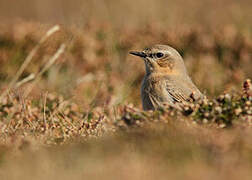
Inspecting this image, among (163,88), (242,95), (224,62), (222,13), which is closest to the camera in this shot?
(242,95)

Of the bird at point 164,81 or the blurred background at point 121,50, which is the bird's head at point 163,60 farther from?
the blurred background at point 121,50

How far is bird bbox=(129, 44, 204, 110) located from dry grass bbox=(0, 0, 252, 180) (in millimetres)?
482

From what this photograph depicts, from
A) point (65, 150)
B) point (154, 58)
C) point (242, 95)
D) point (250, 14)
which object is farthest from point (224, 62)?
point (65, 150)

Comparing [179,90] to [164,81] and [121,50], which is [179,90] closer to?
[164,81]

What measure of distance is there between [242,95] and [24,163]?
2.38 m

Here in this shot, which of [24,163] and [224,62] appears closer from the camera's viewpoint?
[24,163]

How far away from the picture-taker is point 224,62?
10367 mm

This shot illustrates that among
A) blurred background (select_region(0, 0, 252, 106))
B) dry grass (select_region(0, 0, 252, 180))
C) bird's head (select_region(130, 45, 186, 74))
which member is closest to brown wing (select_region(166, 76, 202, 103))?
bird's head (select_region(130, 45, 186, 74))

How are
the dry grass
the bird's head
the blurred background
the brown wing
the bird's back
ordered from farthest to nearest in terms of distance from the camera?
the blurred background < the bird's head < the brown wing < the bird's back < the dry grass

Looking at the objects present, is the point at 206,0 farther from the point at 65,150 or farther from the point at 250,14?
the point at 65,150

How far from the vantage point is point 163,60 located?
7.10m

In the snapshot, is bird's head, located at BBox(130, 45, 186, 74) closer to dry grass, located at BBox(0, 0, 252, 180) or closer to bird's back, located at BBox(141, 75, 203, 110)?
bird's back, located at BBox(141, 75, 203, 110)

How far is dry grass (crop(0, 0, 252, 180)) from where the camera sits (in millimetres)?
3672

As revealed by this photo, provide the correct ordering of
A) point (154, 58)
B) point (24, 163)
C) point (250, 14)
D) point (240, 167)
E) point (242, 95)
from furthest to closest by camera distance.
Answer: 1. point (250, 14)
2. point (154, 58)
3. point (242, 95)
4. point (24, 163)
5. point (240, 167)
